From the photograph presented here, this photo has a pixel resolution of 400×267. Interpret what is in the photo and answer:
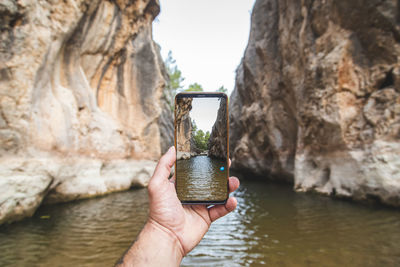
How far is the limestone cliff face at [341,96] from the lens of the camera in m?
7.20

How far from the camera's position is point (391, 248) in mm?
3938

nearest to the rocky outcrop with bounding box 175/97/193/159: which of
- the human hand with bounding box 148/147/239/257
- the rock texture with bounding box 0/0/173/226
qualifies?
the human hand with bounding box 148/147/239/257

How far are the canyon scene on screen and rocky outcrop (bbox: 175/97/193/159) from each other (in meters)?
0.02

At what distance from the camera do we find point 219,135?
7.03 feet

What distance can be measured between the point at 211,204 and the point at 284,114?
1357cm

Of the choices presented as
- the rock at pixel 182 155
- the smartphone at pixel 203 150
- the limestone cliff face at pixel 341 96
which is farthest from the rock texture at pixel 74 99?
the limestone cliff face at pixel 341 96

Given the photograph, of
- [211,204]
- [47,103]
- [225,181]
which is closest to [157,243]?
[211,204]

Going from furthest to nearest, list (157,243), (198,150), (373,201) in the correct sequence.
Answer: (373,201) < (198,150) < (157,243)

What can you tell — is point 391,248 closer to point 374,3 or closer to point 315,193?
point 315,193

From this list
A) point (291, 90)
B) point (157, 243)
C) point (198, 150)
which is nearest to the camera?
point (157, 243)

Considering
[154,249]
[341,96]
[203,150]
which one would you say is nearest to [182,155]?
[203,150]

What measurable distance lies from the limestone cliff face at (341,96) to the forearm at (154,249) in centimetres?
757

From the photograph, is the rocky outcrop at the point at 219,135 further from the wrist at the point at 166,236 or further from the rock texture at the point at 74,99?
the rock texture at the point at 74,99

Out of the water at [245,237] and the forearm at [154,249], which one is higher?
the forearm at [154,249]
